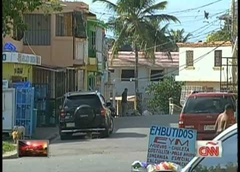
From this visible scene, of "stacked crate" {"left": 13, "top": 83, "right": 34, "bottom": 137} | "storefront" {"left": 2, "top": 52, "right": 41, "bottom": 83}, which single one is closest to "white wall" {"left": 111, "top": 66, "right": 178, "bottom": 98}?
"storefront" {"left": 2, "top": 52, "right": 41, "bottom": 83}

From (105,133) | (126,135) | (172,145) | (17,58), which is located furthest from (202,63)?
(172,145)

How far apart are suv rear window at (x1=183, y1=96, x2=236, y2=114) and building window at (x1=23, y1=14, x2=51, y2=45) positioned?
17598mm

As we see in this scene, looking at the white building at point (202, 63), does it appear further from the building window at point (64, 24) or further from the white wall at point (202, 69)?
the building window at point (64, 24)

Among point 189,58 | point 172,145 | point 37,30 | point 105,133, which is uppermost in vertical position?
point 37,30

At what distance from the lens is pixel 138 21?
54.1 m

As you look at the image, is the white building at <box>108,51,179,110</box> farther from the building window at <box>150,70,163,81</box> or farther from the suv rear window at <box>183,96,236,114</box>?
the suv rear window at <box>183,96,236,114</box>

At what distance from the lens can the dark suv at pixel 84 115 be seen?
26.4 m

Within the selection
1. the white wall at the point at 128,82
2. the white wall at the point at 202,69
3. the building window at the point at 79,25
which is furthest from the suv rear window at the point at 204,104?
the white wall at the point at 128,82

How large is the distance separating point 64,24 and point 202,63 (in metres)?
22.0

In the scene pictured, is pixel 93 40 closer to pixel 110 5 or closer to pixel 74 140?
pixel 110 5

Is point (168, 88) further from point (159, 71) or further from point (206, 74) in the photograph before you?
point (159, 71)

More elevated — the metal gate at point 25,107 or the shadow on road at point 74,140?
the metal gate at point 25,107

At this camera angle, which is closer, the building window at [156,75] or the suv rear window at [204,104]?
the suv rear window at [204,104]

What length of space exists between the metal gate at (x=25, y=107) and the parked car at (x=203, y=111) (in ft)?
27.4
